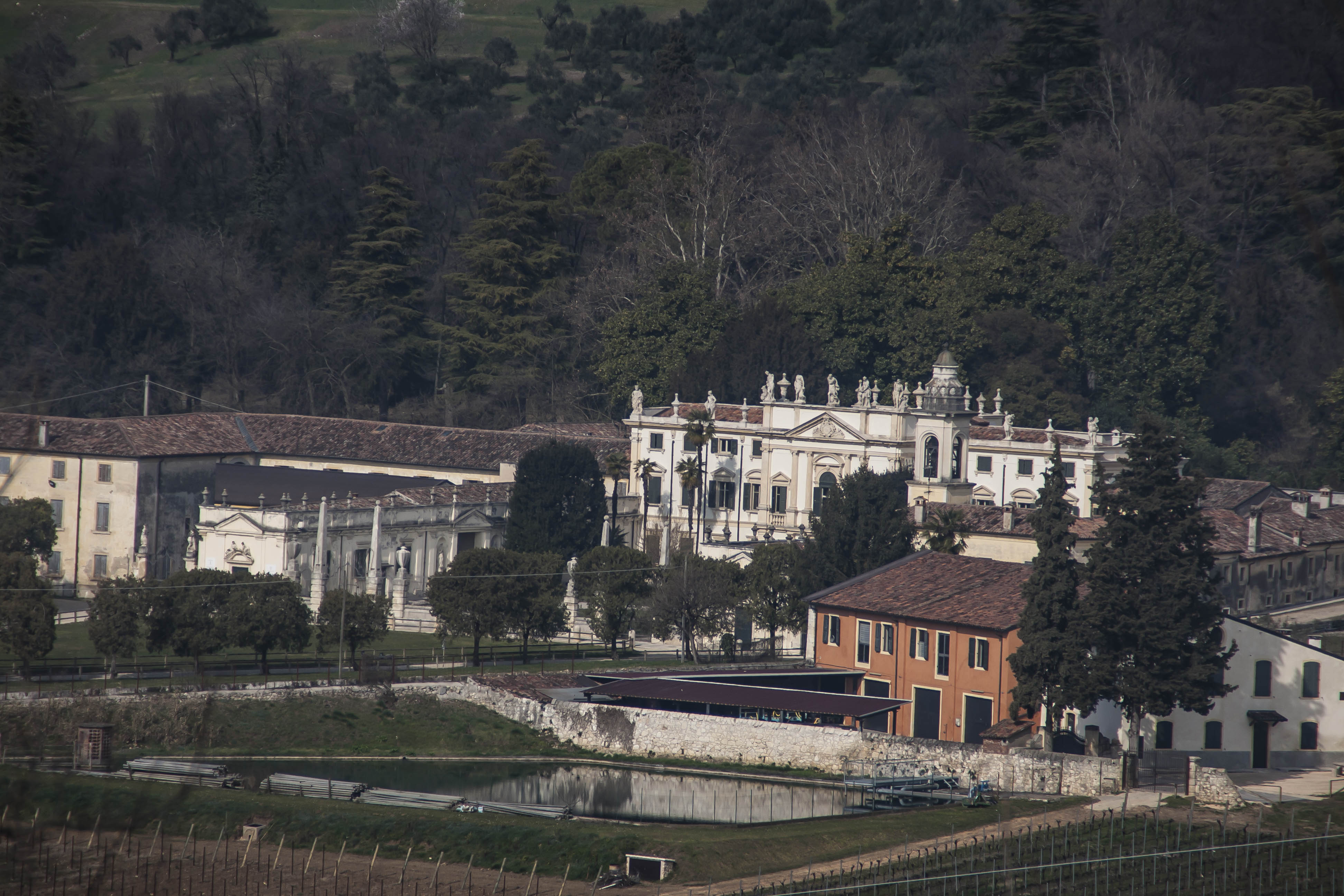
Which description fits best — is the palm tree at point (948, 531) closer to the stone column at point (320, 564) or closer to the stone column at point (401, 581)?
the stone column at point (401, 581)

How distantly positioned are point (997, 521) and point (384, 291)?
170ft

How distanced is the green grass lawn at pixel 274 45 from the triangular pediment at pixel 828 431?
48.6 meters

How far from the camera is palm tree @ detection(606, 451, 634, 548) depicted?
82938 millimetres

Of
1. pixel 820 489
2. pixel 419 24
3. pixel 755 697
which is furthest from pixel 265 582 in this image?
pixel 419 24

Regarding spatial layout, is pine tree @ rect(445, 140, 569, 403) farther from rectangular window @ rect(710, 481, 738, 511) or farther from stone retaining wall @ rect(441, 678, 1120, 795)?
stone retaining wall @ rect(441, 678, 1120, 795)

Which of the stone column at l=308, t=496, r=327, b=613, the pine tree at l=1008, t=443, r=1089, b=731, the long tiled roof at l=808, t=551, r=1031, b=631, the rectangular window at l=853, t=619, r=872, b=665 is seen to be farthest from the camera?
the stone column at l=308, t=496, r=327, b=613

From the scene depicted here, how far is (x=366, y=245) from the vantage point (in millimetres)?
111625

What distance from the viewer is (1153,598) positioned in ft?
164

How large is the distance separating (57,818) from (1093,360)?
9142cm

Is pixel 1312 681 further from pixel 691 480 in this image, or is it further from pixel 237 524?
pixel 237 524

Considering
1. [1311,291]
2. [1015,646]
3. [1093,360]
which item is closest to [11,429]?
[1015,646]

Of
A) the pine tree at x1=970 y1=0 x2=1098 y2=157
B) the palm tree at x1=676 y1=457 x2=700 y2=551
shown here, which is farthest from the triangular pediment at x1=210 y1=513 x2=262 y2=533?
the pine tree at x1=970 y1=0 x2=1098 y2=157

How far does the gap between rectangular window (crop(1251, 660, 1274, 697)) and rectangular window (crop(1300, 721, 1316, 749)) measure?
1.50 m

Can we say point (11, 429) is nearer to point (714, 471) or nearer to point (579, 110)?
point (714, 471)
